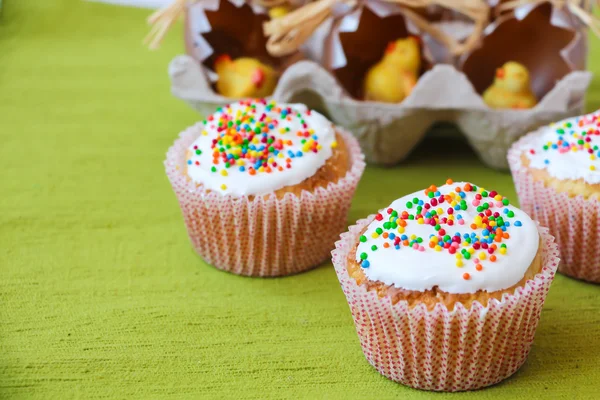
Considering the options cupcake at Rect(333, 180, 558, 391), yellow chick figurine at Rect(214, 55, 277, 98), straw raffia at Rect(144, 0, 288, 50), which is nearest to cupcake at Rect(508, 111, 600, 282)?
cupcake at Rect(333, 180, 558, 391)

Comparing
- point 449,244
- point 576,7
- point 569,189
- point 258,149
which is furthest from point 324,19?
point 449,244

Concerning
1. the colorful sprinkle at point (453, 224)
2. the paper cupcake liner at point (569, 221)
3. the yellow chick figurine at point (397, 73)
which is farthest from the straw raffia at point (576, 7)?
the colorful sprinkle at point (453, 224)

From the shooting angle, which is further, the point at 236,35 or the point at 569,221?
the point at 236,35

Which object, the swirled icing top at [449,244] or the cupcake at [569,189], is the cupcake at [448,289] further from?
the cupcake at [569,189]

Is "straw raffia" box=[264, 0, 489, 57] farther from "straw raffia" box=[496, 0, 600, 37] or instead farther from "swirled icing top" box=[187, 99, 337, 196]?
"swirled icing top" box=[187, 99, 337, 196]

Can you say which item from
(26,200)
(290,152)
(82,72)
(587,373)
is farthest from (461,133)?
(82,72)

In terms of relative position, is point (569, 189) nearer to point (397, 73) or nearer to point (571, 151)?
point (571, 151)
